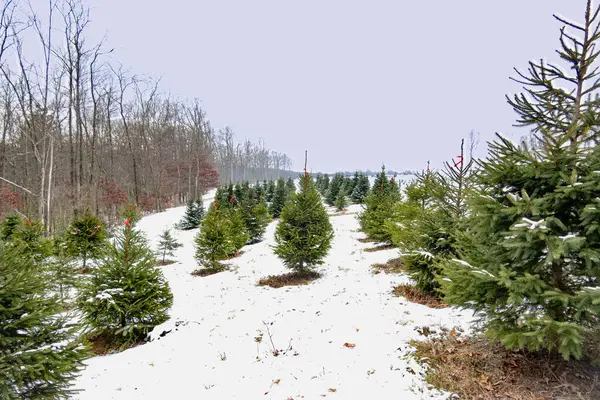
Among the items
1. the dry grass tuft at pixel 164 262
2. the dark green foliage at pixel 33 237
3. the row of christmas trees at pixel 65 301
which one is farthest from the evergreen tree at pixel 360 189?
the dark green foliage at pixel 33 237

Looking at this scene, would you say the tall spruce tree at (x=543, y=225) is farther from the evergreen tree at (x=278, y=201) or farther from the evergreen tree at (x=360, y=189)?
the evergreen tree at (x=360, y=189)

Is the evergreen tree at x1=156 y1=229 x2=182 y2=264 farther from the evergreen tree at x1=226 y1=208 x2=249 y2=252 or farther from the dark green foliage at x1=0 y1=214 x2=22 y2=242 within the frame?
the dark green foliage at x1=0 y1=214 x2=22 y2=242

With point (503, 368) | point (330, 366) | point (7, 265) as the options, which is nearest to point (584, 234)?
point (503, 368)

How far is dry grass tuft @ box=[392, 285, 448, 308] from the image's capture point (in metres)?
5.90

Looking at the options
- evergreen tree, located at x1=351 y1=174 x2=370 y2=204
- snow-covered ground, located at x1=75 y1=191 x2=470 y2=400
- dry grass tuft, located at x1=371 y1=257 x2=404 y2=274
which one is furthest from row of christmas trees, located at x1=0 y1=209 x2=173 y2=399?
evergreen tree, located at x1=351 y1=174 x2=370 y2=204

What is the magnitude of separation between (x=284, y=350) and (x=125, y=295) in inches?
155

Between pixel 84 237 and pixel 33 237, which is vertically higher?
pixel 33 237

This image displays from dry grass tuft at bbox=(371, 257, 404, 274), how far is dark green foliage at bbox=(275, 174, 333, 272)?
1838 millimetres

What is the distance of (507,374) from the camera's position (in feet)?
10.9

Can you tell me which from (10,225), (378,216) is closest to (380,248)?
(378,216)

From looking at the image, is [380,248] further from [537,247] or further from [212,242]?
[537,247]

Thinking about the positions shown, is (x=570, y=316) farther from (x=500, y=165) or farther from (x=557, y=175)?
(x=500, y=165)

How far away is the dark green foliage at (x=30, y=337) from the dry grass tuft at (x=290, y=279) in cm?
630

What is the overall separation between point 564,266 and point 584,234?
59 centimetres
